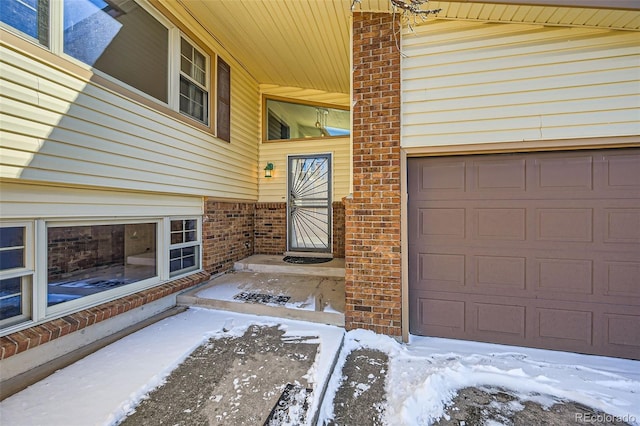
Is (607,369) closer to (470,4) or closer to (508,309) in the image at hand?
(508,309)

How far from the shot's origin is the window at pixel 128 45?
233 cm

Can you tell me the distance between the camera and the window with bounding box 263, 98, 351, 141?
235 inches

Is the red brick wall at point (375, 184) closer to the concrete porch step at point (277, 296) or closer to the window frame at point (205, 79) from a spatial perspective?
the concrete porch step at point (277, 296)

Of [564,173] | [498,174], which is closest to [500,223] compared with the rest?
[498,174]

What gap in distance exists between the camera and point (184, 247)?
4195 millimetres

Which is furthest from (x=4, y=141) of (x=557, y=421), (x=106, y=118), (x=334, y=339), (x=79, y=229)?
(x=557, y=421)

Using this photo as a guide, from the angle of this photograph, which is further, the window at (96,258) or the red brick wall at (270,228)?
the red brick wall at (270,228)

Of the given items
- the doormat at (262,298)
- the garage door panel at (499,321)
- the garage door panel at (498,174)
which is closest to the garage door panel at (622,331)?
the garage door panel at (499,321)

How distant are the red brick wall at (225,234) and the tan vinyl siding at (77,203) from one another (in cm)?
74

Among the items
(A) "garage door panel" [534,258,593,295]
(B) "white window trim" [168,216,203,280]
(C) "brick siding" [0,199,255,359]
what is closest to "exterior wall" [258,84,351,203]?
(C) "brick siding" [0,199,255,359]

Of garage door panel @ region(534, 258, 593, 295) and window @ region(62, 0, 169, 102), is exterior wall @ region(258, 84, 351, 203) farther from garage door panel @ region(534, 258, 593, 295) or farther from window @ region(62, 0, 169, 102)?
garage door panel @ region(534, 258, 593, 295)

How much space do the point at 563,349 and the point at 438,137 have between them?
2682mm

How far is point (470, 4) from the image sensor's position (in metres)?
2.61

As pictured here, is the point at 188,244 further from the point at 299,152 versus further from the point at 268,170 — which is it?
the point at 299,152
